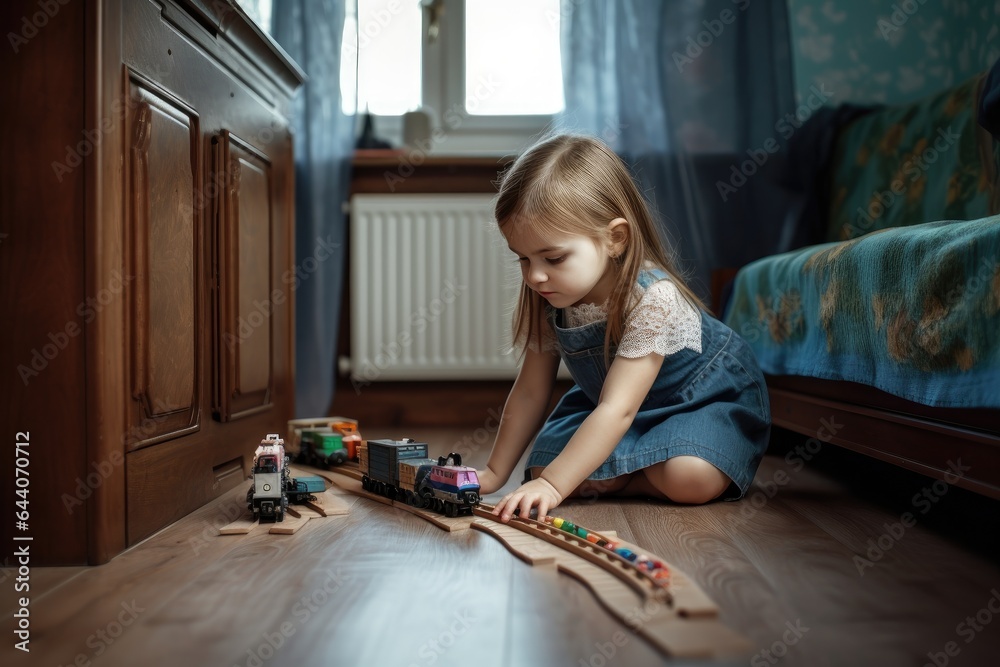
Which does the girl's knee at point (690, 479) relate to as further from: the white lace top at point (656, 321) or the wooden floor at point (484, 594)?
the white lace top at point (656, 321)

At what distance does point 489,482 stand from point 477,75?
5.40 ft

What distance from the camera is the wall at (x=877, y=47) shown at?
95.0 inches

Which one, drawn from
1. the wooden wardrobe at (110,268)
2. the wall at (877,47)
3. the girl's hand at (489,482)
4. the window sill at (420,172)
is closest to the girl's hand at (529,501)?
the girl's hand at (489,482)

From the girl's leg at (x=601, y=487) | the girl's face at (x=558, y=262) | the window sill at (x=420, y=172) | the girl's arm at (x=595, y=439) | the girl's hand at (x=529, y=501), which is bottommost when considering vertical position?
the girl's leg at (x=601, y=487)

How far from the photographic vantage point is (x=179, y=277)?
116cm

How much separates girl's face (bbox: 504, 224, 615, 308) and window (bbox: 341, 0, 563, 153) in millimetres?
1427

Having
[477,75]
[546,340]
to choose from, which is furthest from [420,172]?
[546,340]

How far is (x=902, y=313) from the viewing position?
3.78ft

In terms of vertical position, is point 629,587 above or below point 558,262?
below

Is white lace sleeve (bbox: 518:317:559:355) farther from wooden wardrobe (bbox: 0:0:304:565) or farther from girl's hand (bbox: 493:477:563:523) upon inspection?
wooden wardrobe (bbox: 0:0:304:565)

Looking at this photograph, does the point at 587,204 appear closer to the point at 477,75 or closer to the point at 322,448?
the point at 322,448

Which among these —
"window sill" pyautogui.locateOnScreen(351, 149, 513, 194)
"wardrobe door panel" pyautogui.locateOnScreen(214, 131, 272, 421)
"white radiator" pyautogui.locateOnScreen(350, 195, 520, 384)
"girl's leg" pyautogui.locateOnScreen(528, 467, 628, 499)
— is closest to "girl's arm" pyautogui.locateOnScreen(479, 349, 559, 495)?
"girl's leg" pyautogui.locateOnScreen(528, 467, 628, 499)

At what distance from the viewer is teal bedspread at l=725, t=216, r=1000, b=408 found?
984mm

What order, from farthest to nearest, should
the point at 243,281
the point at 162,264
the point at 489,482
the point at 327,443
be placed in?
1. the point at 327,443
2. the point at 243,281
3. the point at 489,482
4. the point at 162,264
